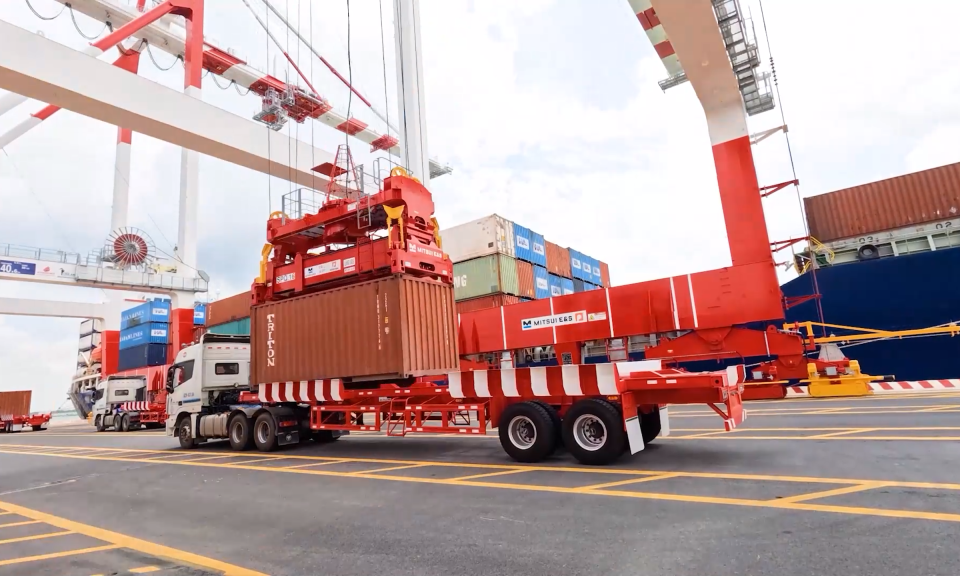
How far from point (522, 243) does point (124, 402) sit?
819 inches

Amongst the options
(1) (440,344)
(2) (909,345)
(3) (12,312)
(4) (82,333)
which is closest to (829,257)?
(2) (909,345)

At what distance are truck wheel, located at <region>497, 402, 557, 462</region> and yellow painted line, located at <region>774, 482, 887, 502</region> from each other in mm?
3125

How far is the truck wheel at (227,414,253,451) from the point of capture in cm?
1134

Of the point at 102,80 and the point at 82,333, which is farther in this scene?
the point at 82,333

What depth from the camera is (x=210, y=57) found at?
33781mm

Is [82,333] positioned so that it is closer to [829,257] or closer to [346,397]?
[346,397]

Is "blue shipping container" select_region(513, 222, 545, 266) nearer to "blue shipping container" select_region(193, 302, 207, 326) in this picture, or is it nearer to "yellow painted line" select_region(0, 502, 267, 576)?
"yellow painted line" select_region(0, 502, 267, 576)

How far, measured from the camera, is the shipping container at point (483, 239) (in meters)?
19.9

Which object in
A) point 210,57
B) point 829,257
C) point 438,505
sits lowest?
point 438,505

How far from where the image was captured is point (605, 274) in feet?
99.2

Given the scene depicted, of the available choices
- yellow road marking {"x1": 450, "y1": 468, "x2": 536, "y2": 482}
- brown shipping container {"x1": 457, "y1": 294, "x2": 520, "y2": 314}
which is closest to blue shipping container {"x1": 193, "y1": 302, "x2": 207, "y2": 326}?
brown shipping container {"x1": 457, "y1": 294, "x2": 520, "y2": 314}

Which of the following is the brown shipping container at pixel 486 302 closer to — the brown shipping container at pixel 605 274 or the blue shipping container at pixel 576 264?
the blue shipping container at pixel 576 264

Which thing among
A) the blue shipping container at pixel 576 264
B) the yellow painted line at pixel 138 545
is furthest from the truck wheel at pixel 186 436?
the blue shipping container at pixel 576 264

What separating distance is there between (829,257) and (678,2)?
1128 cm
